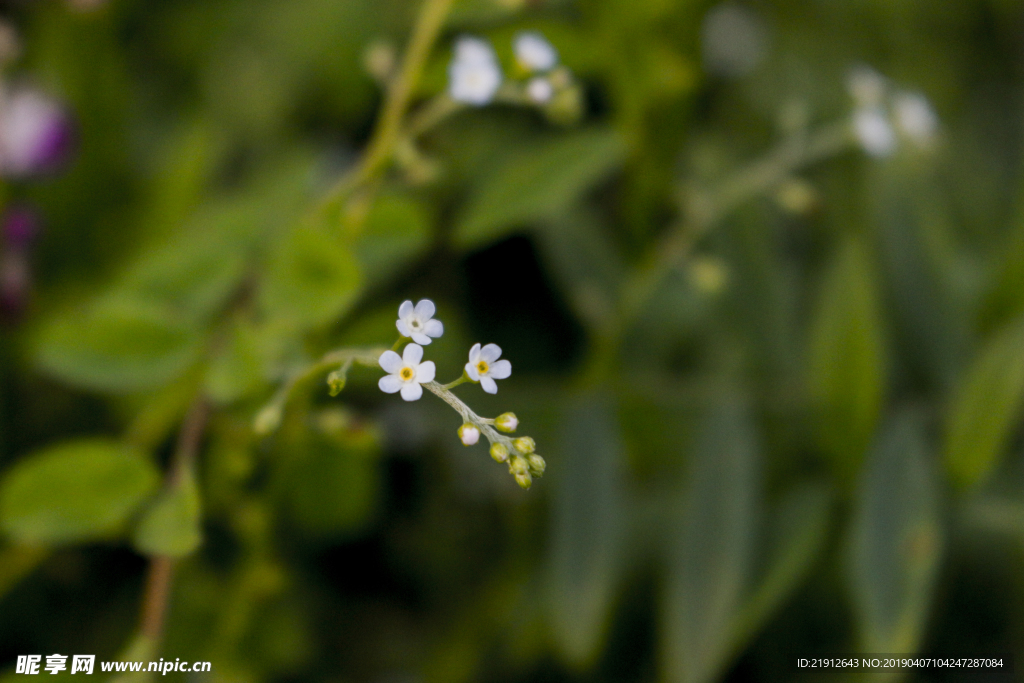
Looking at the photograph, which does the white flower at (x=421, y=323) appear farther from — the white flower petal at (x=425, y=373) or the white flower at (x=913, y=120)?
the white flower at (x=913, y=120)

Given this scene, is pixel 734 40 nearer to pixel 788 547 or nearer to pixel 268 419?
pixel 788 547

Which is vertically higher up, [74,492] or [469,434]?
[469,434]

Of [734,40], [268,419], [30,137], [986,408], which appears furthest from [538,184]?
[734,40]

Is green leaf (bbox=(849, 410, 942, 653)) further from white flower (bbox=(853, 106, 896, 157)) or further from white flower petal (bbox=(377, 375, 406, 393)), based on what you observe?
white flower petal (bbox=(377, 375, 406, 393))

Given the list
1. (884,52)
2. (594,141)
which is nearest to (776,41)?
(884,52)

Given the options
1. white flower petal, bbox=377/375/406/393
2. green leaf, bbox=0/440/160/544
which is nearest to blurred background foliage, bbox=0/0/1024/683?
green leaf, bbox=0/440/160/544

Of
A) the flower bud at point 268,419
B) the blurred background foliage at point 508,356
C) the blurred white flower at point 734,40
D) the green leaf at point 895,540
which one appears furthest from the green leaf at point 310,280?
the blurred white flower at point 734,40

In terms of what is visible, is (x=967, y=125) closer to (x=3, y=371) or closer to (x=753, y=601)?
(x=753, y=601)
